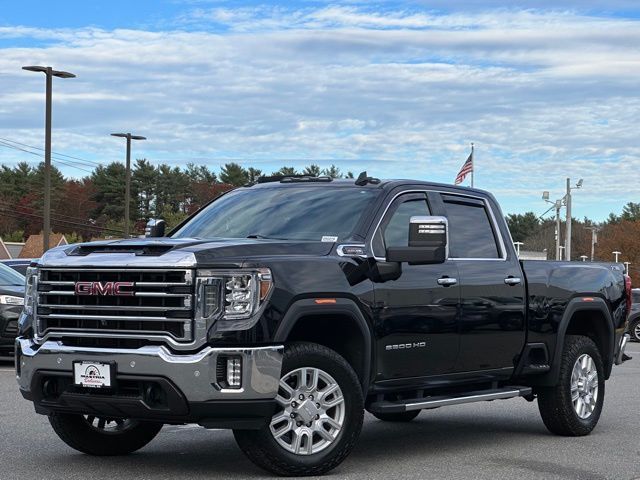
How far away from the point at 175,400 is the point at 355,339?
57.2 inches

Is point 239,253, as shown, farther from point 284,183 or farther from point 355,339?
point 284,183

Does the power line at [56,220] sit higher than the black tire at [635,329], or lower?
higher

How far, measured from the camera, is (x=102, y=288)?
725 cm

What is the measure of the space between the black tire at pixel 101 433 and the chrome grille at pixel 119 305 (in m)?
0.90

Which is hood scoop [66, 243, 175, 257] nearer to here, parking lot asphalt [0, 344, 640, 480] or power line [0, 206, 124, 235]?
parking lot asphalt [0, 344, 640, 480]

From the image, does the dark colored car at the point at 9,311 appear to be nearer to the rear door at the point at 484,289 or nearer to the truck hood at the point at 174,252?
the rear door at the point at 484,289

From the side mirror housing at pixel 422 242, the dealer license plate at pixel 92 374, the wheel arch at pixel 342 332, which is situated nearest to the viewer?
the dealer license plate at pixel 92 374

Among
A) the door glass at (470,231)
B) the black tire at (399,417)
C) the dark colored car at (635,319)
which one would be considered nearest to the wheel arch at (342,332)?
the door glass at (470,231)

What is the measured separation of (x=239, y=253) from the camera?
715 cm

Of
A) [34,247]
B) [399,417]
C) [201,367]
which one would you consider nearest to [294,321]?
[201,367]

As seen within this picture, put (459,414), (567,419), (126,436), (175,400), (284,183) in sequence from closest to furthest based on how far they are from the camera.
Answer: (175,400), (126,436), (284,183), (567,419), (459,414)

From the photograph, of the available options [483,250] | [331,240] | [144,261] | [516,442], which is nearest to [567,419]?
[516,442]

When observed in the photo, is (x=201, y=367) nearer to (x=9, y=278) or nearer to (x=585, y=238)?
(x=9, y=278)

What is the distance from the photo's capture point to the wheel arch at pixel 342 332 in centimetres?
745
